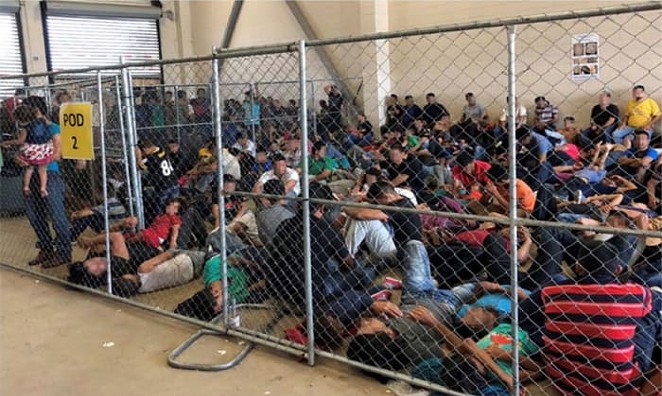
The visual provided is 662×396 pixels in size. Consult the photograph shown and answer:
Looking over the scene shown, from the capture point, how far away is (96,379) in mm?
3590

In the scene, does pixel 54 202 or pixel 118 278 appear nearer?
pixel 118 278

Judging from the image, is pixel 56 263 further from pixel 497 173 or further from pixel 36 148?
pixel 497 173

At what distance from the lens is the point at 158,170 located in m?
7.02

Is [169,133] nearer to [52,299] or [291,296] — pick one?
[52,299]

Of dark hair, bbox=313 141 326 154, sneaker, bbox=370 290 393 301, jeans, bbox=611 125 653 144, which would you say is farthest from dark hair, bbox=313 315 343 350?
jeans, bbox=611 125 653 144

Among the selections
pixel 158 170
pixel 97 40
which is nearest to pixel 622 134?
pixel 158 170

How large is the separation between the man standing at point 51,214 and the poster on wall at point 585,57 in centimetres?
806

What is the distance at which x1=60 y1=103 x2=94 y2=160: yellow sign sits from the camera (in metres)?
4.64

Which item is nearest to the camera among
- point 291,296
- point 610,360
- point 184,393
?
point 610,360

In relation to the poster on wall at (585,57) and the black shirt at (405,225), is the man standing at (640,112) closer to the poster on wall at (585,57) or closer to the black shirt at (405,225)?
the poster on wall at (585,57)

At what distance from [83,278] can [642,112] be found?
8431 mm

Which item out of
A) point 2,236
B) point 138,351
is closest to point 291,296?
point 138,351

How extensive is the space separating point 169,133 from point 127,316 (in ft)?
18.9

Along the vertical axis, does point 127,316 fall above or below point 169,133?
below
